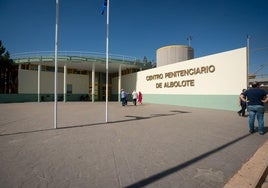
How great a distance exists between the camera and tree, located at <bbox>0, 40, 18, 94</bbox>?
22.2m

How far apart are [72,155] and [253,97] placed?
607 cm

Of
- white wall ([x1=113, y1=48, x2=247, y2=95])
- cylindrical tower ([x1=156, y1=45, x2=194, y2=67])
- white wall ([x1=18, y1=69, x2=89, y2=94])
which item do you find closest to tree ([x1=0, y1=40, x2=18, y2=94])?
white wall ([x1=18, y1=69, x2=89, y2=94])

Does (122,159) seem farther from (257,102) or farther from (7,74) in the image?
(7,74)

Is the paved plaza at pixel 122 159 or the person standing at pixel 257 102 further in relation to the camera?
the person standing at pixel 257 102

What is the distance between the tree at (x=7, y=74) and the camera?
2222cm

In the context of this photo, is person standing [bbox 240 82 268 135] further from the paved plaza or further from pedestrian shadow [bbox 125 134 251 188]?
pedestrian shadow [bbox 125 134 251 188]

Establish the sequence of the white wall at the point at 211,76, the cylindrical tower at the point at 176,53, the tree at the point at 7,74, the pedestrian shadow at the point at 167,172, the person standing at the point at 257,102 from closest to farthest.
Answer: the pedestrian shadow at the point at 167,172
the person standing at the point at 257,102
the white wall at the point at 211,76
the tree at the point at 7,74
the cylindrical tower at the point at 176,53

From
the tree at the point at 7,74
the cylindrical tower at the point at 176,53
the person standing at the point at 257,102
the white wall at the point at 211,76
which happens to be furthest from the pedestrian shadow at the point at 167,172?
the tree at the point at 7,74

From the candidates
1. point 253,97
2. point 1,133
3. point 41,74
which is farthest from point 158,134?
point 41,74

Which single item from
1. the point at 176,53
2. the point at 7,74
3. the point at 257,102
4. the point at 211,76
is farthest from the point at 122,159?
the point at 7,74

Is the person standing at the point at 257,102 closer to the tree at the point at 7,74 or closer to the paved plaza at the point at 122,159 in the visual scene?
the paved plaza at the point at 122,159

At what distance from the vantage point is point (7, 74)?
22594 mm

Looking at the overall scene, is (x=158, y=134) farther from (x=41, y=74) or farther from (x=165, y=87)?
(x=41, y=74)

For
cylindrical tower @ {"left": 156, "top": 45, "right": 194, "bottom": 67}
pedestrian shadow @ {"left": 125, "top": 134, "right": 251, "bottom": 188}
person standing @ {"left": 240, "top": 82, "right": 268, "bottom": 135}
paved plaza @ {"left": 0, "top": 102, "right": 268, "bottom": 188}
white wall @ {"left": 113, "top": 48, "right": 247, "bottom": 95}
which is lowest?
pedestrian shadow @ {"left": 125, "top": 134, "right": 251, "bottom": 188}
